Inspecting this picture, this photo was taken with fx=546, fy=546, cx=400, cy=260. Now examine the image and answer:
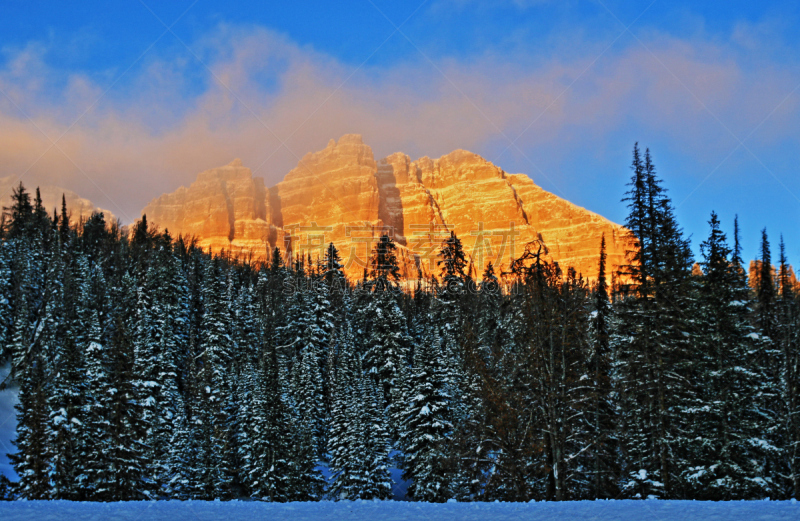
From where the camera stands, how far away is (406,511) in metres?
13.4

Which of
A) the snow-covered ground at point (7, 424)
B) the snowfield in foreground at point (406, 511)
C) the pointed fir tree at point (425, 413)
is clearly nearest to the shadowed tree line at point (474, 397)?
the pointed fir tree at point (425, 413)

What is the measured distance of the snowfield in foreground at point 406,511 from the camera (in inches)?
475

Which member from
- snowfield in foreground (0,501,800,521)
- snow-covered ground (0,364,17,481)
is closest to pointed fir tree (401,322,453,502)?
snowfield in foreground (0,501,800,521)

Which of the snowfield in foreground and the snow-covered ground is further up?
the snowfield in foreground

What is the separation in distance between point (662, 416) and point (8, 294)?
66.0 m

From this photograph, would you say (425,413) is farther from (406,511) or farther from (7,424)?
(7,424)

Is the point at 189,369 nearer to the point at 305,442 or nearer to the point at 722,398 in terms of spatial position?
the point at 305,442

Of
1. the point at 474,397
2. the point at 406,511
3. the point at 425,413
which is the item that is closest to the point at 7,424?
the point at 425,413

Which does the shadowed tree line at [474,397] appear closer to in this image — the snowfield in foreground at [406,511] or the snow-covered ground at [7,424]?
the snow-covered ground at [7,424]

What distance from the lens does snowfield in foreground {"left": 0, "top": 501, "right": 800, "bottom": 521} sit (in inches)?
475

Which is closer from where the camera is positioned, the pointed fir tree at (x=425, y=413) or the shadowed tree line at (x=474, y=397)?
the shadowed tree line at (x=474, y=397)

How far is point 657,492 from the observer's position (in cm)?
2134

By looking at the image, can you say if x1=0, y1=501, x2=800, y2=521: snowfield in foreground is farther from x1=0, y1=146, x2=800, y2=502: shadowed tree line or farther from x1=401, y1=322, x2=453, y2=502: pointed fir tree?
x1=401, y1=322, x2=453, y2=502: pointed fir tree

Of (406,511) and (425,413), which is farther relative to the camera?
(425,413)
